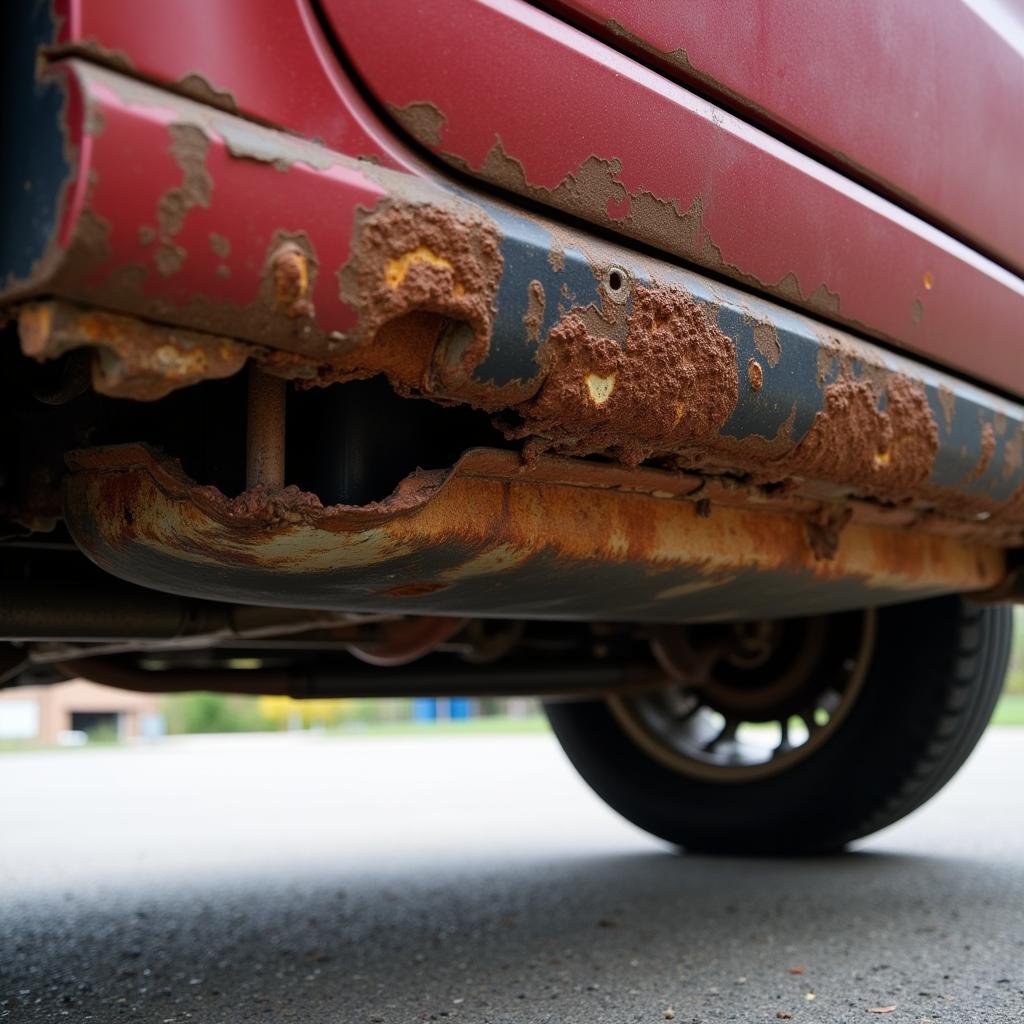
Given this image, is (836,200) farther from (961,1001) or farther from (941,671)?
(941,671)

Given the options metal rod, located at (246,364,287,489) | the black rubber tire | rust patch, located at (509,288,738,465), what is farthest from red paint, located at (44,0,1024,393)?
the black rubber tire

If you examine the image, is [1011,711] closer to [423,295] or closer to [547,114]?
[547,114]

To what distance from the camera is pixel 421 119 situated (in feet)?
3.39

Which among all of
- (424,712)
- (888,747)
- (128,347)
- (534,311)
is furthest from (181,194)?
(424,712)

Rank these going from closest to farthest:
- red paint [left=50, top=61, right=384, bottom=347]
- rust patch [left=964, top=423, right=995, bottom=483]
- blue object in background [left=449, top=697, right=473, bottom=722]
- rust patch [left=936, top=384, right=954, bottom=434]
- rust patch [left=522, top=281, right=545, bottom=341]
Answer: red paint [left=50, top=61, right=384, bottom=347]
rust patch [left=522, top=281, right=545, bottom=341]
rust patch [left=936, top=384, right=954, bottom=434]
rust patch [left=964, top=423, right=995, bottom=483]
blue object in background [left=449, top=697, right=473, bottom=722]

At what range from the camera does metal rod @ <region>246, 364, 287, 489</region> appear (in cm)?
112

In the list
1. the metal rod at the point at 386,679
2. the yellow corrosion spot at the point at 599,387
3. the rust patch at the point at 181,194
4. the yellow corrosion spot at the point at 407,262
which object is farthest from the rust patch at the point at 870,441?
the metal rod at the point at 386,679

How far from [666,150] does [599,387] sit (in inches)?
10.5

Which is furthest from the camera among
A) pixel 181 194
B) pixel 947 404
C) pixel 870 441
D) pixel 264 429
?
pixel 947 404

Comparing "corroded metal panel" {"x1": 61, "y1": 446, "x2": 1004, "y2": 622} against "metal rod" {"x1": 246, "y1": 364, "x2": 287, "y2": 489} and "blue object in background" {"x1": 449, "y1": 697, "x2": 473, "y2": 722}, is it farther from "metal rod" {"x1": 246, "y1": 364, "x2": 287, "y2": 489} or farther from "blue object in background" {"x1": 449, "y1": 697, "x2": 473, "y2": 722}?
"blue object in background" {"x1": 449, "y1": 697, "x2": 473, "y2": 722}

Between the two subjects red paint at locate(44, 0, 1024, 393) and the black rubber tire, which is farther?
the black rubber tire

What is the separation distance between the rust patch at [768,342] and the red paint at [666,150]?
67 mm

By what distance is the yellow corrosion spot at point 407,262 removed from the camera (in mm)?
976

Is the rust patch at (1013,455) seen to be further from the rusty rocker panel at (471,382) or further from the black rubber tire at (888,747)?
the black rubber tire at (888,747)
